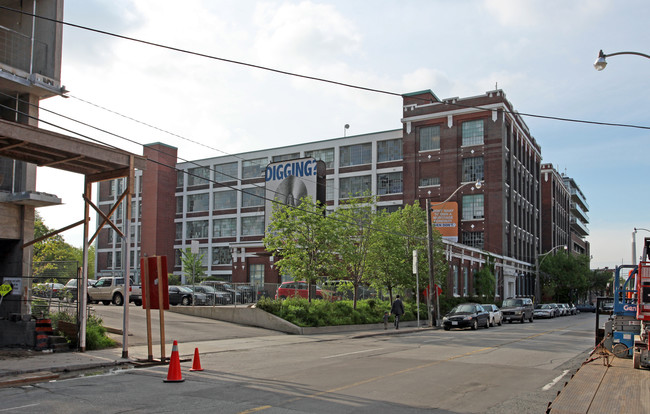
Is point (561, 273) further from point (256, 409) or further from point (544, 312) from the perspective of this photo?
point (256, 409)

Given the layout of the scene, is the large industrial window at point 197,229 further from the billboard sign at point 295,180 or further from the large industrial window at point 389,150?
the billboard sign at point 295,180

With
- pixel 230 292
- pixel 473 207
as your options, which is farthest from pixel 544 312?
pixel 230 292

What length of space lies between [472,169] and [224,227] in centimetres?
3406

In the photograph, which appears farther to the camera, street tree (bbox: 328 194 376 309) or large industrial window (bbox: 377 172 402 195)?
large industrial window (bbox: 377 172 402 195)

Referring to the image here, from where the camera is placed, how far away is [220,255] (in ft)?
254

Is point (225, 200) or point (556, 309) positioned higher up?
point (225, 200)

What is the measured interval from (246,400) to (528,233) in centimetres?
7016

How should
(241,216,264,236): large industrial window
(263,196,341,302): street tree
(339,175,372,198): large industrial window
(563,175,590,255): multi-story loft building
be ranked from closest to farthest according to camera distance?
1. (263,196,341,302): street tree
2. (339,175,372,198): large industrial window
3. (241,216,264,236): large industrial window
4. (563,175,590,255): multi-story loft building

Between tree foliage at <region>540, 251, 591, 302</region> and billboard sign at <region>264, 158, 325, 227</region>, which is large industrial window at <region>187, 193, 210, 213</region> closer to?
billboard sign at <region>264, 158, 325, 227</region>

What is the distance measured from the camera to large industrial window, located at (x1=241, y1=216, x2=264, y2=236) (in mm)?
74875

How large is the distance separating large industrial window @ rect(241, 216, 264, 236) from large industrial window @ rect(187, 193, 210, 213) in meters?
6.93

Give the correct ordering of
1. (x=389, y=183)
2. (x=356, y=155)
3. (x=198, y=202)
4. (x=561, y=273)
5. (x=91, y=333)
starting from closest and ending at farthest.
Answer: (x=91, y=333)
(x=389, y=183)
(x=356, y=155)
(x=561, y=273)
(x=198, y=202)

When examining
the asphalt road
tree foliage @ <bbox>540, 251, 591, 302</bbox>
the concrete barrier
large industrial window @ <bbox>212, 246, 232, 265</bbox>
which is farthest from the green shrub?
tree foliage @ <bbox>540, 251, 591, 302</bbox>

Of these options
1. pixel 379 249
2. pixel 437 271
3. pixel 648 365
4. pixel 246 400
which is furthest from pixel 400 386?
pixel 437 271
